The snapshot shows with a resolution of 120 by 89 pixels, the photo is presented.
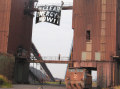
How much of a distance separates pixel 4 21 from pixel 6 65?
1055 centimetres

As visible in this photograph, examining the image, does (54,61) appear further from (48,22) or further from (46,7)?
(46,7)

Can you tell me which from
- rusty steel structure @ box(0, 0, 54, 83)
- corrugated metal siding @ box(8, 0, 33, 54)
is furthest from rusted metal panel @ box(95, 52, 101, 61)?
corrugated metal siding @ box(8, 0, 33, 54)

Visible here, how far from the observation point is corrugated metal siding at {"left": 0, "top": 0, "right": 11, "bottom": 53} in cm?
4289

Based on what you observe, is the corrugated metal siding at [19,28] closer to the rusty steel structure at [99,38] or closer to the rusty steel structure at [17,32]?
the rusty steel structure at [17,32]

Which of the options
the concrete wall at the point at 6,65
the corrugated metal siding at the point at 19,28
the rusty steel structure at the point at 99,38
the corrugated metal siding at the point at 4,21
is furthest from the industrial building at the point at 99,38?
the corrugated metal siding at the point at 4,21

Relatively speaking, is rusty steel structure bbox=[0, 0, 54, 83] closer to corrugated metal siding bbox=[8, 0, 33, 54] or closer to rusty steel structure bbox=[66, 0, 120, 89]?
corrugated metal siding bbox=[8, 0, 33, 54]

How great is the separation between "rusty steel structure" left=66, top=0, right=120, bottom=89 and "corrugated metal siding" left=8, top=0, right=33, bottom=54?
44.8 ft

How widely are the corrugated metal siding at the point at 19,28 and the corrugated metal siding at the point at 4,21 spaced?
2.81 ft

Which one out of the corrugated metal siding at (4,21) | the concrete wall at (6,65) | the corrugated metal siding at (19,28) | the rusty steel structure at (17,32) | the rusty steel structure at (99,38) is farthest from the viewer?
the corrugated metal siding at (19,28)

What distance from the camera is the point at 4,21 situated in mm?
43875

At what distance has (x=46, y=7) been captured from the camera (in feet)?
157

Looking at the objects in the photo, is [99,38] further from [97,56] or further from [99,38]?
[97,56]

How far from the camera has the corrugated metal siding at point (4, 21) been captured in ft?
141

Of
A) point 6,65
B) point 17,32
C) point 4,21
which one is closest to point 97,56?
point 6,65
